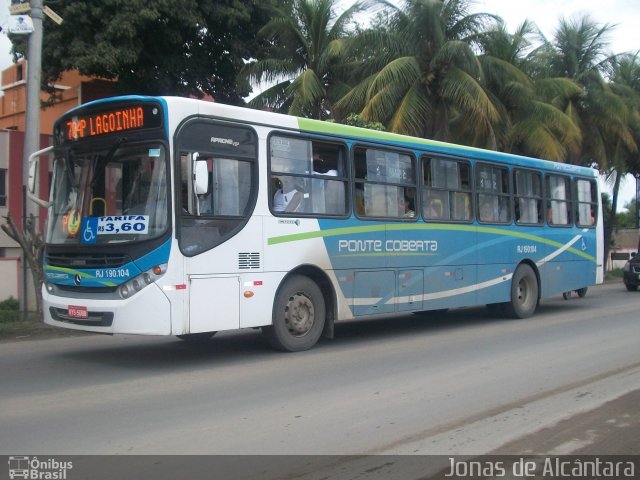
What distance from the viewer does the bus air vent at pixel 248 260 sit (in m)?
8.84

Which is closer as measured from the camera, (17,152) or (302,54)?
(302,54)

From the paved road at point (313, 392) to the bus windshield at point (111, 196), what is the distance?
174 cm

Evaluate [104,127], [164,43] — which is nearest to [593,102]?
[164,43]

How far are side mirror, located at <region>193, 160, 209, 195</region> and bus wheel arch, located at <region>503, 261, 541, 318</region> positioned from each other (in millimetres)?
7785

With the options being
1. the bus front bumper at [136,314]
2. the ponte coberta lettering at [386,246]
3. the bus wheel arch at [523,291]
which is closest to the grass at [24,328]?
the bus front bumper at [136,314]

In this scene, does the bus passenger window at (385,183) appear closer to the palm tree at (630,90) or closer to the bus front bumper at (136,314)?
the bus front bumper at (136,314)

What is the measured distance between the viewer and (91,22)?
62.5 ft

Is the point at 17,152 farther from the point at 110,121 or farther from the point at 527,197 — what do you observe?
the point at 527,197

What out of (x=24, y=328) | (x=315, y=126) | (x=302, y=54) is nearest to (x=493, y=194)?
(x=315, y=126)

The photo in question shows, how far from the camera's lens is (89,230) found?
853cm

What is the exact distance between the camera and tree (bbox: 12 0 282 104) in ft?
61.0

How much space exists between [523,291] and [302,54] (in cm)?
1186

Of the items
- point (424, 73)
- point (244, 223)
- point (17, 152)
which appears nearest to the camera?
point (244, 223)

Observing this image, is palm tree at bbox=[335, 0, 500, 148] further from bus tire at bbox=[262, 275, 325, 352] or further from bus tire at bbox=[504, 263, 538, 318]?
bus tire at bbox=[262, 275, 325, 352]
